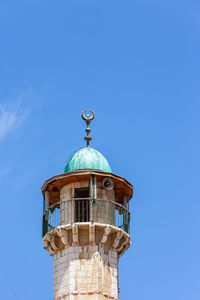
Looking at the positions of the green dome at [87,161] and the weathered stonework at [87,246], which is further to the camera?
the green dome at [87,161]

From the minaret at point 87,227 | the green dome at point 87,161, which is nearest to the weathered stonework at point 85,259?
the minaret at point 87,227

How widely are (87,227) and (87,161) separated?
10.4 feet

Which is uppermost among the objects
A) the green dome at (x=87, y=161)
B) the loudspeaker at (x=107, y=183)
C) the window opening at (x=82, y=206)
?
the green dome at (x=87, y=161)

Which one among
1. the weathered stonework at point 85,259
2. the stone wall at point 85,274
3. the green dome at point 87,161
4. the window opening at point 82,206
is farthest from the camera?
the green dome at point 87,161

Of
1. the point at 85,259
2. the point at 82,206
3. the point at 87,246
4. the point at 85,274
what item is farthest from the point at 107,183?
the point at 85,274

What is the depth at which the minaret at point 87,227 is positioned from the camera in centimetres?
3003

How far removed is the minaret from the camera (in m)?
30.0

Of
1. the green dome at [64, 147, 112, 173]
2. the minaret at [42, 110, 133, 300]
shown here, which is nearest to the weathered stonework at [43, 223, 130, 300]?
the minaret at [42, 110, 133, 300]

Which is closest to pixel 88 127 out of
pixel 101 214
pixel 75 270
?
pixel 101 214

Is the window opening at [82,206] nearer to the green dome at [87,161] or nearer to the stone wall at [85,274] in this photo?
the green dome at [87,161]

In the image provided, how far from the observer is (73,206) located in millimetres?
31672

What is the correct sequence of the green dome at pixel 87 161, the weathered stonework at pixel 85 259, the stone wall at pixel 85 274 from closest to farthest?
the stone wall at pixel 85 274 < the weathered stonework at pixel 85 259 < the green dome at pixel 87 161

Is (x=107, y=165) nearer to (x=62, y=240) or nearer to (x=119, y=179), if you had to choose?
(x=119, y=179)

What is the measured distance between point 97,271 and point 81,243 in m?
1.46
